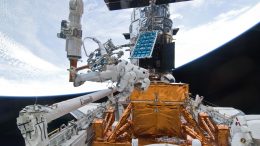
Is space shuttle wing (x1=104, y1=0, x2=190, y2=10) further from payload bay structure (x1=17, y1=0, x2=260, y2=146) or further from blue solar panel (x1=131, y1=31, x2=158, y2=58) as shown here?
blue solar panel (x1=131, y1=31, x2=158, y2=58)

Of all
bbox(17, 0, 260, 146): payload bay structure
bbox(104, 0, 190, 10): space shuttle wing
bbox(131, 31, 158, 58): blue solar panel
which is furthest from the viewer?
bbox(104, 0, 190, 10): space shuttle wing

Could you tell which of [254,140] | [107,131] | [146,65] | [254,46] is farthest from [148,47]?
[254,46]

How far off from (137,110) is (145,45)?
3734mm

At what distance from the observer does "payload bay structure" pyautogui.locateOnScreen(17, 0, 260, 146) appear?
3627mm

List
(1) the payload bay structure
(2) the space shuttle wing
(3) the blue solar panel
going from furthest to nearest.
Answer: (2) the space shuttle wing < (3) the blue solar panel < (1) the payload bay structure

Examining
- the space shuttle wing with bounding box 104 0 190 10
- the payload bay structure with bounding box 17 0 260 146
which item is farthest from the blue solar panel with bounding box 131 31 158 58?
the space shuttle wing with bounding box 104 0 190 10

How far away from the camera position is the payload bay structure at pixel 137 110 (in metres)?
3.63

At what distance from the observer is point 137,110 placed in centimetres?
700

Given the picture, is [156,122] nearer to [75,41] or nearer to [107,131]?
[107,131]

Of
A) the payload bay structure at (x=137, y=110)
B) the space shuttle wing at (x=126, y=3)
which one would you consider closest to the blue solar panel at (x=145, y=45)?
the payload bay structure at (x=137, y=110)

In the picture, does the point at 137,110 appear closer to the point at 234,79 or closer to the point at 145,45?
the point at 145,45

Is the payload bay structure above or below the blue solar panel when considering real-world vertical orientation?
below

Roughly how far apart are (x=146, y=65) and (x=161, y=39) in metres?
1.48

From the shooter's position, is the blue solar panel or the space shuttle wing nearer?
the blue solar panel
